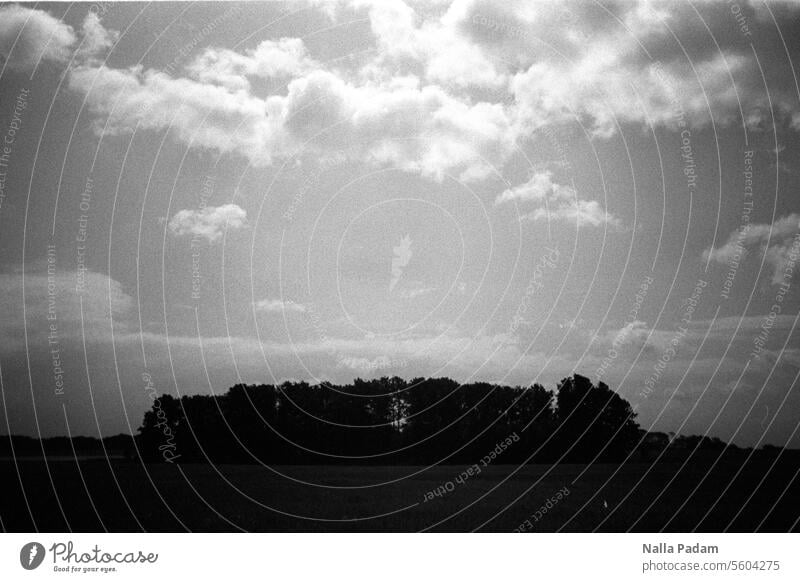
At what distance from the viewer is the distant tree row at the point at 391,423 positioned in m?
16.2

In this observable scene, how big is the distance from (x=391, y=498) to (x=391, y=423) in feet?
5.30

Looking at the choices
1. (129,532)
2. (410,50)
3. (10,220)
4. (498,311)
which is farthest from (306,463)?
(410,50)

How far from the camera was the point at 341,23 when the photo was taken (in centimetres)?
1623

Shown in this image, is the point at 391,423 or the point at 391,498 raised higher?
the point at 391,423

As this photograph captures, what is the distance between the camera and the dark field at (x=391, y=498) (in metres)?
15.1

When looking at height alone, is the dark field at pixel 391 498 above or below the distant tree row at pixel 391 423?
below

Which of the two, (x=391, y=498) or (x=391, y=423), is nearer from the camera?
(x=391, y=498)

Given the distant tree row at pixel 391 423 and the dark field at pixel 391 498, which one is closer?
the dark field at pixel 391 498

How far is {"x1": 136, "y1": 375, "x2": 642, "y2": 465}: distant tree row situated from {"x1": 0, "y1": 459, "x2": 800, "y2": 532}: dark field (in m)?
0.34

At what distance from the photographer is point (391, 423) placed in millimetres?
16703

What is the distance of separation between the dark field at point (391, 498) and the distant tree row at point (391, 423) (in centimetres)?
34
